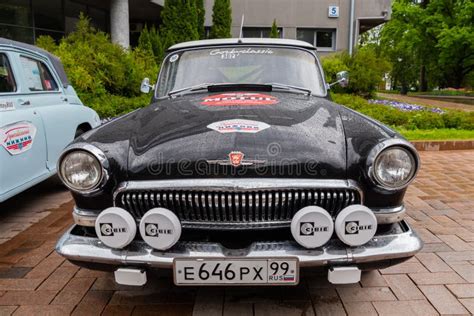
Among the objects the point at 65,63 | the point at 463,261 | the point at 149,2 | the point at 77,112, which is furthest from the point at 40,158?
the point at 149,2

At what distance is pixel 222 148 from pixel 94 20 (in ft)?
53.2

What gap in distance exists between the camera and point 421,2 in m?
32.5

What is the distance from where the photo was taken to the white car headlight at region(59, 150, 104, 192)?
93.0 inches

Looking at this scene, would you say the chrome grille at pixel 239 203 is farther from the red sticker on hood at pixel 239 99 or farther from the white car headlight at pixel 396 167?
the red sticker on hood at pixel 239 99

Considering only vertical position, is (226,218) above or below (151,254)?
above

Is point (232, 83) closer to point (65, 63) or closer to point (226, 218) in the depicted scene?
point (226, 218)

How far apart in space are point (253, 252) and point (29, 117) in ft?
9.34

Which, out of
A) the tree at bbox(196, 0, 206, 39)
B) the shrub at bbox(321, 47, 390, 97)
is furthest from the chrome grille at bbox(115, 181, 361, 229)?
the tree at bbox(196, 0, 206, 39)

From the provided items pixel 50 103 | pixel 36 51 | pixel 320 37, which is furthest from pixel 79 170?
pixel 320 37

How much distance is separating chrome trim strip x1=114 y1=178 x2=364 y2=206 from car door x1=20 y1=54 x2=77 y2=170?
8.41ft

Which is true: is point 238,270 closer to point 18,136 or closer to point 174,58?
point 174,58

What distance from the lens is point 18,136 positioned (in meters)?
3.79

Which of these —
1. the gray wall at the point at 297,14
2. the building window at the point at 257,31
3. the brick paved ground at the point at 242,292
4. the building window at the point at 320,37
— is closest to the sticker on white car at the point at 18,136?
the brick paved ground at the point at 242,292

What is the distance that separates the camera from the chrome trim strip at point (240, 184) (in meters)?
A: 2.22
